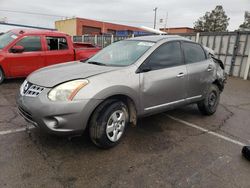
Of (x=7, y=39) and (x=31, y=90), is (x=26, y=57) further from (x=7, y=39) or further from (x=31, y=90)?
(x=31, y=90)


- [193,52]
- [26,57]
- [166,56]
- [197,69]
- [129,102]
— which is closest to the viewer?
[129,102]

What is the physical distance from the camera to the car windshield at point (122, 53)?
3489 mm

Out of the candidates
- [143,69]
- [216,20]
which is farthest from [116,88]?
[216,20]

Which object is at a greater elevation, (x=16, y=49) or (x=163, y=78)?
(x=16, y=49)

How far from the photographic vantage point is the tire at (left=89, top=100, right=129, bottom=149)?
2848mm

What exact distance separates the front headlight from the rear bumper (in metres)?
0.06

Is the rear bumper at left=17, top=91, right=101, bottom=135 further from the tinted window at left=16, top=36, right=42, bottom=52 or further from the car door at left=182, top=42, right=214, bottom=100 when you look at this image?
the tinted window at left=16, top=36, right=42, bottom=52

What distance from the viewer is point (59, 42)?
739 cm

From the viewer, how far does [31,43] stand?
6773mm

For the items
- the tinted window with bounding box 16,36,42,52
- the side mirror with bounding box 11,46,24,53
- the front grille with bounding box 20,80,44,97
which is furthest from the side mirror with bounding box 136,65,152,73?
the tinted window with bounding box 16,36,42,52

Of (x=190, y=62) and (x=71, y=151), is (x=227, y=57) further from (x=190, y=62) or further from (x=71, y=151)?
(x=71, y=151)

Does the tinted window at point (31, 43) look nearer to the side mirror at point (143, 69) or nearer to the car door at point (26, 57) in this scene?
the car door at point (26, 57)

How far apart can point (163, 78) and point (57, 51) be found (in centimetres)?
488

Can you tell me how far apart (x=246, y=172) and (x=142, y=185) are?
1403mm
